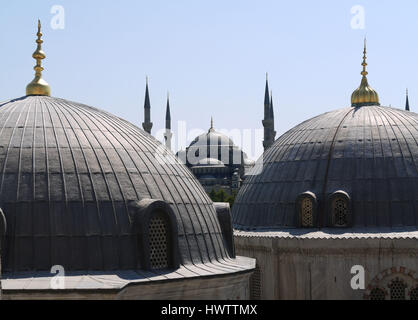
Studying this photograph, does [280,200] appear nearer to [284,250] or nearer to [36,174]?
[284,250]

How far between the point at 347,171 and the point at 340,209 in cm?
131

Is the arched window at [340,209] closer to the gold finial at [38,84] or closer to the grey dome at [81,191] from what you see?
the grey dome at [81,191]

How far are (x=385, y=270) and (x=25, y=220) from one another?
11.1 m

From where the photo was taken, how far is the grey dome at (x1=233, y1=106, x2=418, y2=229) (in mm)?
23672

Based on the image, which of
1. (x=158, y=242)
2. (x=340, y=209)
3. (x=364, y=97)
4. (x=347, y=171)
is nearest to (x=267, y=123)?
(x=364, y=97)

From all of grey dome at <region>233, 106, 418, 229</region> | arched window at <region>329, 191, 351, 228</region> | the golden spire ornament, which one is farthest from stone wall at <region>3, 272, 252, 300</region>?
the golden spire ornament

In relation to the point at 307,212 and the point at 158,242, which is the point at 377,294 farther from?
the point at 158,242

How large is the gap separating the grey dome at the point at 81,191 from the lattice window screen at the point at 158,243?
406 millimetres

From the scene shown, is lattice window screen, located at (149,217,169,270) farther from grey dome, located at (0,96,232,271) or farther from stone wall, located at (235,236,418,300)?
stone wall, located at (235,236,418,300)

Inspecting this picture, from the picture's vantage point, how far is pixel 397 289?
22.4 metres

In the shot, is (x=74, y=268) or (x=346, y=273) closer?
(x=74, y=268)

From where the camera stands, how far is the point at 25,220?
1541 centimetres

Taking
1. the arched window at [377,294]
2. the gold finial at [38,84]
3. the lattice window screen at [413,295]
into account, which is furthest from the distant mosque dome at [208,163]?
the gold finial at [38,84]
